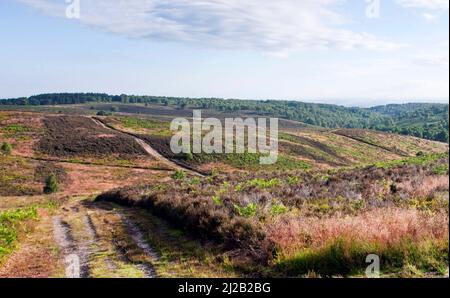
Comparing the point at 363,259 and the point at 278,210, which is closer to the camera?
the point at 363,259

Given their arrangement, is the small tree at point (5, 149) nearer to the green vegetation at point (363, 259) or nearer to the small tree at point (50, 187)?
the small tree at point (50, 187)

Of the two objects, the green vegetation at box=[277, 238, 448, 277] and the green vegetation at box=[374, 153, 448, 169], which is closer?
the green vegetation at box=[277, 238, 448, 277]

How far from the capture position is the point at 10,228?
19.3 m

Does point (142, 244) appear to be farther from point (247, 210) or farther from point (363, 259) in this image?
point (363, 259)

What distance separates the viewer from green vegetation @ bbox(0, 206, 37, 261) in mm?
15816

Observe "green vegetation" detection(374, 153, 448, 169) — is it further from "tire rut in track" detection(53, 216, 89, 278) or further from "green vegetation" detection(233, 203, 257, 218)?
"tire rut in track" detection(53, 216, 89, 278)

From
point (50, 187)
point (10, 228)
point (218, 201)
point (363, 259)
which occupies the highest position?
point (363, 259)

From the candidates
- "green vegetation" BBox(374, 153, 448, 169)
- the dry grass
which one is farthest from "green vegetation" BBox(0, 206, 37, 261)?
"green vegetation" BBox(374, 153, 448, 169)

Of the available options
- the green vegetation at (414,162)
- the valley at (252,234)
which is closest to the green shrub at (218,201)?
the valley at (252,234)

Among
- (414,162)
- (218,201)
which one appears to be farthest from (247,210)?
(414,162)

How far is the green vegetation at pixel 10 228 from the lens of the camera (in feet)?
51.9

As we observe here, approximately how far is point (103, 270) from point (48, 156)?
8423 centimetres

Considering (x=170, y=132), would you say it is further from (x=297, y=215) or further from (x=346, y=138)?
(x=297, y=215)

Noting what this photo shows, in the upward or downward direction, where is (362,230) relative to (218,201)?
upward
